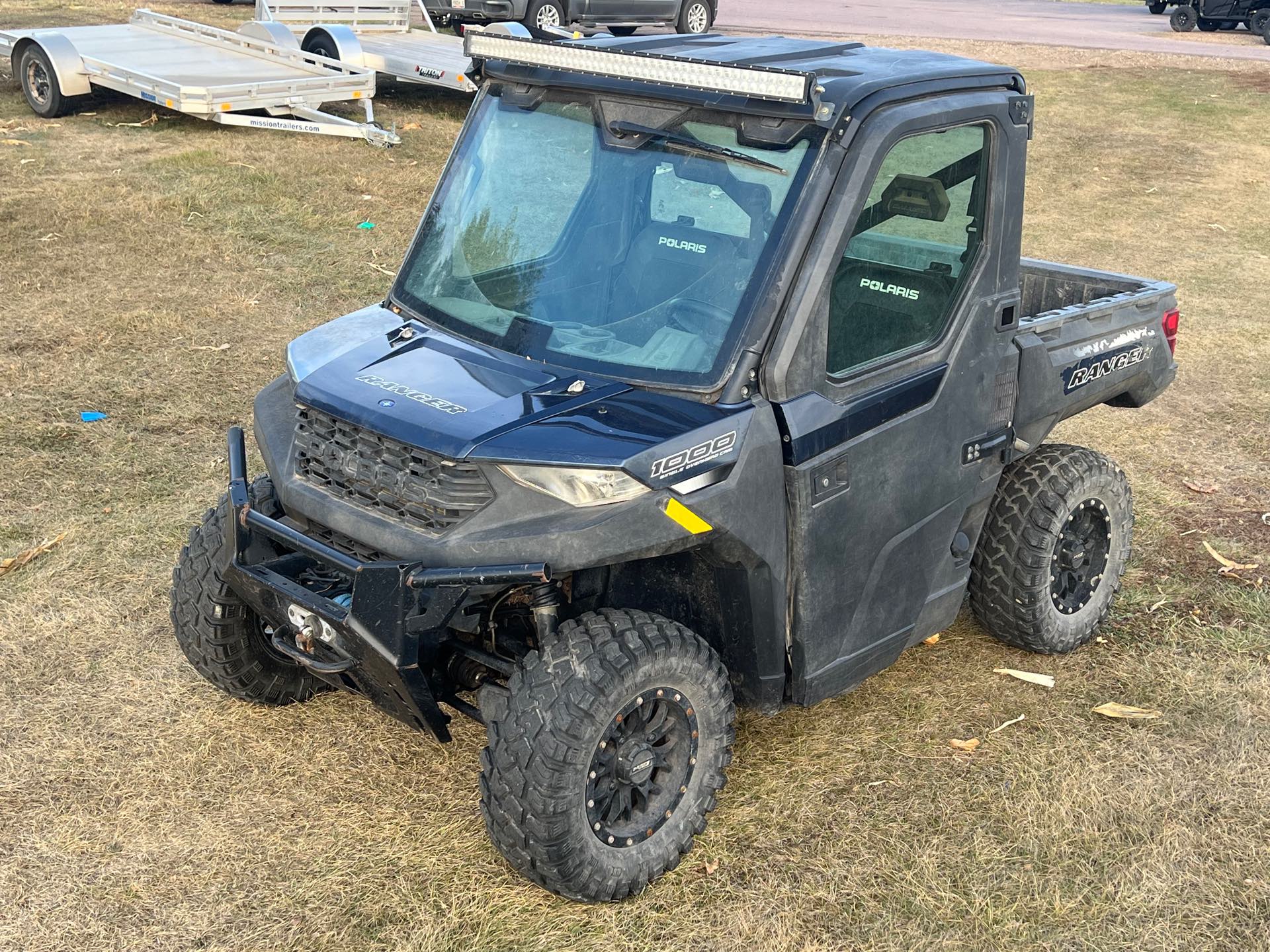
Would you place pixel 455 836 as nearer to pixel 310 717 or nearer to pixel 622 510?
pixel 310 717

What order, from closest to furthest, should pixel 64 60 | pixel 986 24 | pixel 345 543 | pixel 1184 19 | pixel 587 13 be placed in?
1. pixel 345 543
2. pixel 64 60
3. pixel 587 13
4. pixel 1184 19
5. pixel 986 24

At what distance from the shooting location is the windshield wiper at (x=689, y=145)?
3873mm

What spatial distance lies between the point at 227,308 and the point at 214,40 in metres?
6.28

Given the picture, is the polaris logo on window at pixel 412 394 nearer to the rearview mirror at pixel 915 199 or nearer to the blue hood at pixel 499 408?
the blue hood at pixel 499 408

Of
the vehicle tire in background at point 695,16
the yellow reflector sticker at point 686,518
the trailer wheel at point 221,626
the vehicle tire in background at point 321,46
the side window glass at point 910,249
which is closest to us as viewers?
the yellow reflector sticker at point 686,518

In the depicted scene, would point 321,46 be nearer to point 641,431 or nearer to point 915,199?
point 915,199

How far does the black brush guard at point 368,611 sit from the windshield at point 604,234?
0.84 meters

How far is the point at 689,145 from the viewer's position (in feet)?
13.0

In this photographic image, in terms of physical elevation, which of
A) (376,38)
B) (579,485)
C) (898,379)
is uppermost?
(376,38)

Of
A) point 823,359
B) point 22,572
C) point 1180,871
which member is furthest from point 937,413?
point 22,572

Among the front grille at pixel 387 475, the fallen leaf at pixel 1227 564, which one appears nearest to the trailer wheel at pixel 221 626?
the front grille at pixel 387 475

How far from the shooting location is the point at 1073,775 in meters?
4.52

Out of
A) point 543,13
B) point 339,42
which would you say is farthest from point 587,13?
point 339,42

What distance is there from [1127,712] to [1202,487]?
245 cm
